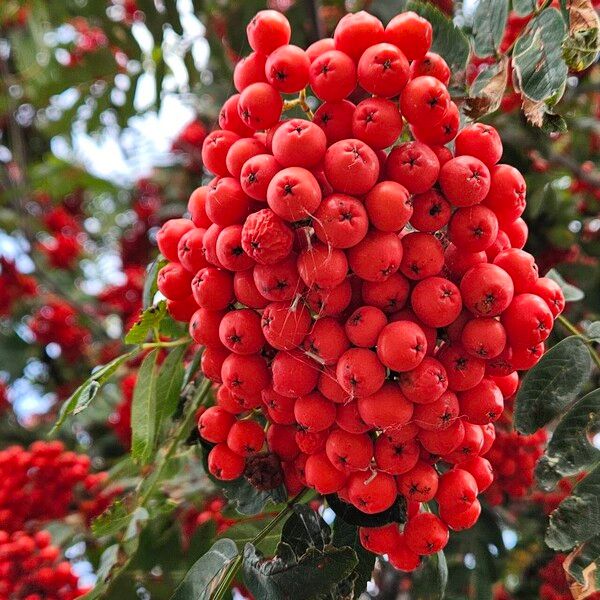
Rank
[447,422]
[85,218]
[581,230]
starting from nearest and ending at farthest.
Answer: [447,422], [581,230], [85,218]

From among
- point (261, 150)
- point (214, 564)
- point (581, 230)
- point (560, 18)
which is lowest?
point (214, 564)

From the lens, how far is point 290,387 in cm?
114

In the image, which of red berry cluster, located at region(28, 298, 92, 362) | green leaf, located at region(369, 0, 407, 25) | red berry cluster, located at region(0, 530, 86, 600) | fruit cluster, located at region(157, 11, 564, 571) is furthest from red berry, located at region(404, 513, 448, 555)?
red berry cluster, located at region(28, 298, 92, 362)

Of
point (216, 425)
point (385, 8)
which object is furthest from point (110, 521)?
point (385, 8)

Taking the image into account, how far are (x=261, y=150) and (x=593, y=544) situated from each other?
861 mm

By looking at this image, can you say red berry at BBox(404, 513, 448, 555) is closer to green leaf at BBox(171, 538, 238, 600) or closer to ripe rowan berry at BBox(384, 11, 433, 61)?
green leaf at BBox(171, 538, 238, 600)

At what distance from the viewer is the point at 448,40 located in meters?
1.40

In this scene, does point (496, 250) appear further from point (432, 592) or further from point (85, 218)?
point (85, 218)

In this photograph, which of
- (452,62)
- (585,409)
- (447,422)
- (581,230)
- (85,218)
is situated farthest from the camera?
(85,218)

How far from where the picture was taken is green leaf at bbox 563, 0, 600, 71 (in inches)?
44.8

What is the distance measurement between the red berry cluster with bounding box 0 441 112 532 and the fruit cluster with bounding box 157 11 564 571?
1377mm

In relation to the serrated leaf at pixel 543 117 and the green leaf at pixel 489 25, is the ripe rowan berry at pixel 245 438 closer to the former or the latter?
the serrated leaf at pixel 543 117

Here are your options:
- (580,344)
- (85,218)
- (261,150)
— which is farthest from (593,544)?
(85,218)

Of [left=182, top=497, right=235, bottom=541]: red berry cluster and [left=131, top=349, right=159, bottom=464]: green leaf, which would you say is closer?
[left=131, top=349, right=159, bottom=464]: green leaf
